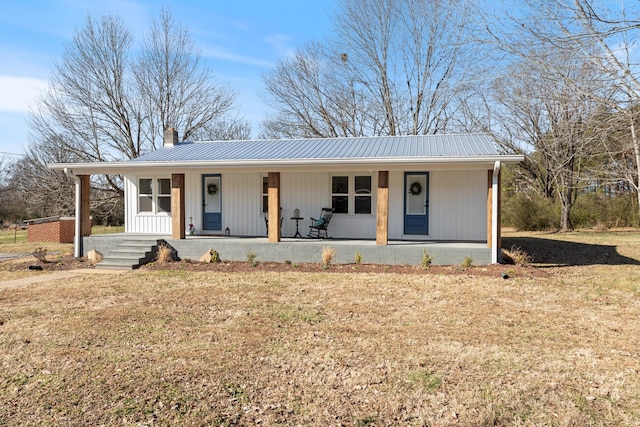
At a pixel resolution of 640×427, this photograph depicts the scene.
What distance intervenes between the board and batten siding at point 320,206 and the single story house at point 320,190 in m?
0.03

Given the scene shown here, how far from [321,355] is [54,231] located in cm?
1668

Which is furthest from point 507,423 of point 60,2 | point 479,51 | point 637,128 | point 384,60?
point 384,60

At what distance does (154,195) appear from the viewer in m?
13.6

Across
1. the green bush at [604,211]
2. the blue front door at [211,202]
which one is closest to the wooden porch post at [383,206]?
the blue front door at [211,202]

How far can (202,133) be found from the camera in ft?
90.5

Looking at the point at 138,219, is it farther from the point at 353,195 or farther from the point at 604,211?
the point at 604,211

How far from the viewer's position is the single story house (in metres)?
10.5

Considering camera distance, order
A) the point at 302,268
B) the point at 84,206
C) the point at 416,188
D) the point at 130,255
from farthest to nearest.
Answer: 1. the point at 416,188
2. the point at 84,206
3. the point at 130,255
4. the point at 302,268

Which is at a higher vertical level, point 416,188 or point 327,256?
point 416,188

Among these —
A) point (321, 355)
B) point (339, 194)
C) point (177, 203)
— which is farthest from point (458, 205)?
point (321, 355)

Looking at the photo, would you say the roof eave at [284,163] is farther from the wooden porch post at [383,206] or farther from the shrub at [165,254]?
the shrub at [165,254]

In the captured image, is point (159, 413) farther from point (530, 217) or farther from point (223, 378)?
point (530, 217)

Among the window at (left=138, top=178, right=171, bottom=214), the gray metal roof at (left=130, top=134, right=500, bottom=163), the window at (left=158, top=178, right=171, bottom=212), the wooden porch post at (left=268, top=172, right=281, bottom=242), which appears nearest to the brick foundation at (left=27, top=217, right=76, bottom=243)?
the window at (left=138, top=178, right=171, bottom=214)

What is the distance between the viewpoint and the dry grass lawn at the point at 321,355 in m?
3.35
